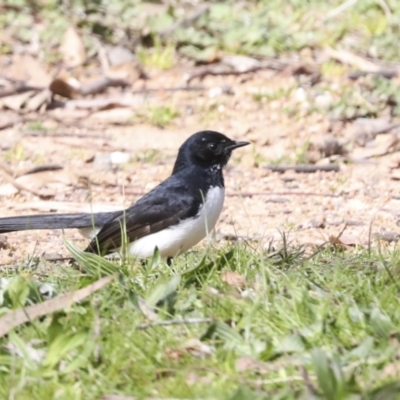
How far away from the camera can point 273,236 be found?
22.9 ft

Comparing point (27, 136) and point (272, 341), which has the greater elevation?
point (272, 341)

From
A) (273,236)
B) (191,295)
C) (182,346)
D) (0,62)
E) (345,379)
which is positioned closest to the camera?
(345,379)

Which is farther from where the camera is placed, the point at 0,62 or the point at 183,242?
the point at 0,62

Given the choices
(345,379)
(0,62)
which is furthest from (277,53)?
(345,379)

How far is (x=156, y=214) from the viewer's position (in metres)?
6.63

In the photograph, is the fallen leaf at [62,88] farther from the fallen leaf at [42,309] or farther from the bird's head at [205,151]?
the fallen leaf at [42,309]

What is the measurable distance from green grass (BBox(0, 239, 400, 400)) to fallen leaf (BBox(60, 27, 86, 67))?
711cm

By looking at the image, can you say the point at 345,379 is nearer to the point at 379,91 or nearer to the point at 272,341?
the point at 272,341

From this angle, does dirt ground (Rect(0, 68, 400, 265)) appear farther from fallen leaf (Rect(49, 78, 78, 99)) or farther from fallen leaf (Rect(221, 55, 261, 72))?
fallen leaf (Rect(49, 78, 78, 99))

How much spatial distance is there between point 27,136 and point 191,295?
5591mm

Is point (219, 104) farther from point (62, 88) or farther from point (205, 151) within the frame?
point (205, 151)

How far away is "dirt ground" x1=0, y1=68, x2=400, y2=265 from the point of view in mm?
7570

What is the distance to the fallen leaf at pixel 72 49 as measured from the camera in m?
11.7

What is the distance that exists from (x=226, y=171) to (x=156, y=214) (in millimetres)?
2566
